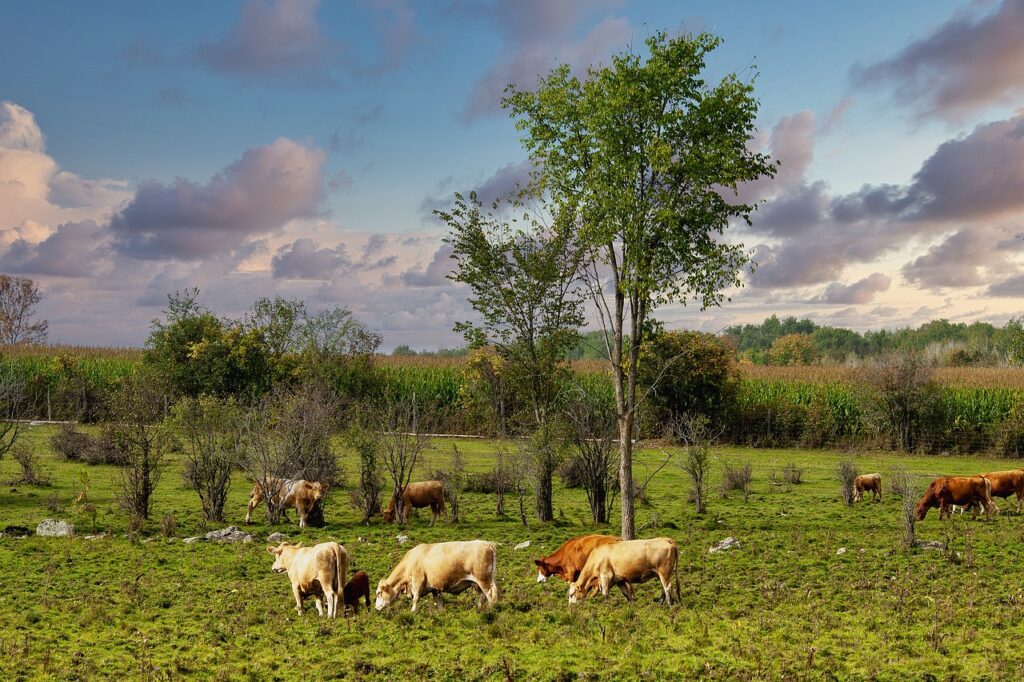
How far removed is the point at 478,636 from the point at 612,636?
6.11ft

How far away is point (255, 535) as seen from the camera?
803 inches

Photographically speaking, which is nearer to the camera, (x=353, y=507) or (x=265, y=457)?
(x=265, y=457)

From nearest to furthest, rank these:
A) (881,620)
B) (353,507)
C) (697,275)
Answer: (881,620)
(697,275)
(353,507)

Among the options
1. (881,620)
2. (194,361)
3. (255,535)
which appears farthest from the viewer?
(194,361)

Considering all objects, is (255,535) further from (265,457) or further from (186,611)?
(186,611)

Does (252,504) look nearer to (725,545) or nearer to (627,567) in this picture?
(725,545)

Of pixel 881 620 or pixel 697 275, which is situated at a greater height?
pixel 697 275

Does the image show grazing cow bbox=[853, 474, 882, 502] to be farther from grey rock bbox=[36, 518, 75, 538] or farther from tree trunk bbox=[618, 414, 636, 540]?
grey rock bbox=[36, 518, 75, 538]

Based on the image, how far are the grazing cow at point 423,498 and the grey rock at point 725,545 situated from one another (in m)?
7.45

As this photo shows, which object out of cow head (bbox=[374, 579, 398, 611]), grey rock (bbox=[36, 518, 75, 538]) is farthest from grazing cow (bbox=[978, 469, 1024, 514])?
grey rock (bbox=[36, 518, 75, 538])

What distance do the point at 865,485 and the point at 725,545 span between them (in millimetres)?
10757

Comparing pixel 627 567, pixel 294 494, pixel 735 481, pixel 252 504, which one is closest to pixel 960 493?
pixel 735 481

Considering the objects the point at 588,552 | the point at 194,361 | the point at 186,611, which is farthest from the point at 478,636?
the point at 194,361

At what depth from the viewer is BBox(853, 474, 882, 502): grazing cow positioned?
87.5 feet
